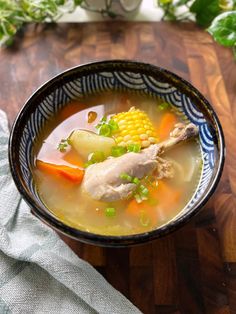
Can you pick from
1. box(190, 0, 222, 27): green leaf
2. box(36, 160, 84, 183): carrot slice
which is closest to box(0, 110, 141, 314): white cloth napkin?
box(36, 160, 84, 183): carrot slice

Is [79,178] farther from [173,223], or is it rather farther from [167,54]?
[167,54]

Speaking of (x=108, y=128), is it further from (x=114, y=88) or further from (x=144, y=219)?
(x=144, y=219)

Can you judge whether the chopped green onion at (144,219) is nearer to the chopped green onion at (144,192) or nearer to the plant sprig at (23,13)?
the chopped green onion at (144,192)

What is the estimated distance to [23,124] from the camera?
1.27 meters

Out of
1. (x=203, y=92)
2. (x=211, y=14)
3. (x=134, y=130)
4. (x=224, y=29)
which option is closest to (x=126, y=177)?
(x=134, y=130)

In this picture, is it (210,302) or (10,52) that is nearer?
(210,302)

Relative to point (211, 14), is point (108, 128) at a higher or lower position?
lower

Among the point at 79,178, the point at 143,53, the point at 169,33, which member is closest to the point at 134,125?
the point at 79,178

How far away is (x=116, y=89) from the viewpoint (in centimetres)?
146

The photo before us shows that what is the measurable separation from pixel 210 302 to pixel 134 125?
1.77 ft

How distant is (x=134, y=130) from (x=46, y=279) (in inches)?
19.2

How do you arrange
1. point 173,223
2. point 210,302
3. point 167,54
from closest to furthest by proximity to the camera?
1. point 173,223
2. point 210,302
3. point 167,54

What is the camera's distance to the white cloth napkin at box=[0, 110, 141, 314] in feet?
3.71

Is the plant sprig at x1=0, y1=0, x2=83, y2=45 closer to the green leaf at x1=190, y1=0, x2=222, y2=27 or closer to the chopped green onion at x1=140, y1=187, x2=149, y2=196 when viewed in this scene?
the green leaf at x1=190, y1=0, x2=222, y2=27
